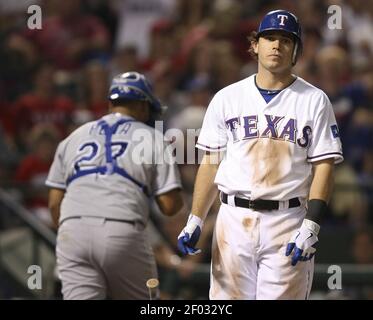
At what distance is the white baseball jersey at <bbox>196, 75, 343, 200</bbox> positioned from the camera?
6.69 m

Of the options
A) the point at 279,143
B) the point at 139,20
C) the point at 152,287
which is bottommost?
the point at 152,287

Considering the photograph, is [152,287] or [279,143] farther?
[152,287]

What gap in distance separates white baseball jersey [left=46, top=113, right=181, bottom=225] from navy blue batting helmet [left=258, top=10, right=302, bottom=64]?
1.20m

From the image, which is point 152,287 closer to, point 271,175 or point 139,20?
point 271,175

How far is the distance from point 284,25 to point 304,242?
122 centimetres

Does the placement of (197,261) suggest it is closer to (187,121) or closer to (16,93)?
(187,121)

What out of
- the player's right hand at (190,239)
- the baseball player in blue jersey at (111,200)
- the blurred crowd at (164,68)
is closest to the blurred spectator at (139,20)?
the blurred crowd at (164,68)

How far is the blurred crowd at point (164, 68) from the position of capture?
11.7 m

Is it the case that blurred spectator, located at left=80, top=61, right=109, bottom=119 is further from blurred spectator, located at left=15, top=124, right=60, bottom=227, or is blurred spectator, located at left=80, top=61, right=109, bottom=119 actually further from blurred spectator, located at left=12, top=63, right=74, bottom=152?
blurred spectator, located at left=15, top=124, right=60, bottom=227

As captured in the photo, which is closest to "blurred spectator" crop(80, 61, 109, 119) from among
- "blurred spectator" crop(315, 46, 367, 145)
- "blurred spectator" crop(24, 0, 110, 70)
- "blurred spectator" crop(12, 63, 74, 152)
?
"blurred spectator" crop(12, 63, 74, 152)

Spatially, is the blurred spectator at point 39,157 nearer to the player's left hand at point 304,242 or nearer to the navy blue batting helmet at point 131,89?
the navy blue batting helmet at point 131,89

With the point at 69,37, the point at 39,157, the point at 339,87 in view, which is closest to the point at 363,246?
the point at 339,87

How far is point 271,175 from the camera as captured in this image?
6699 millimetres
